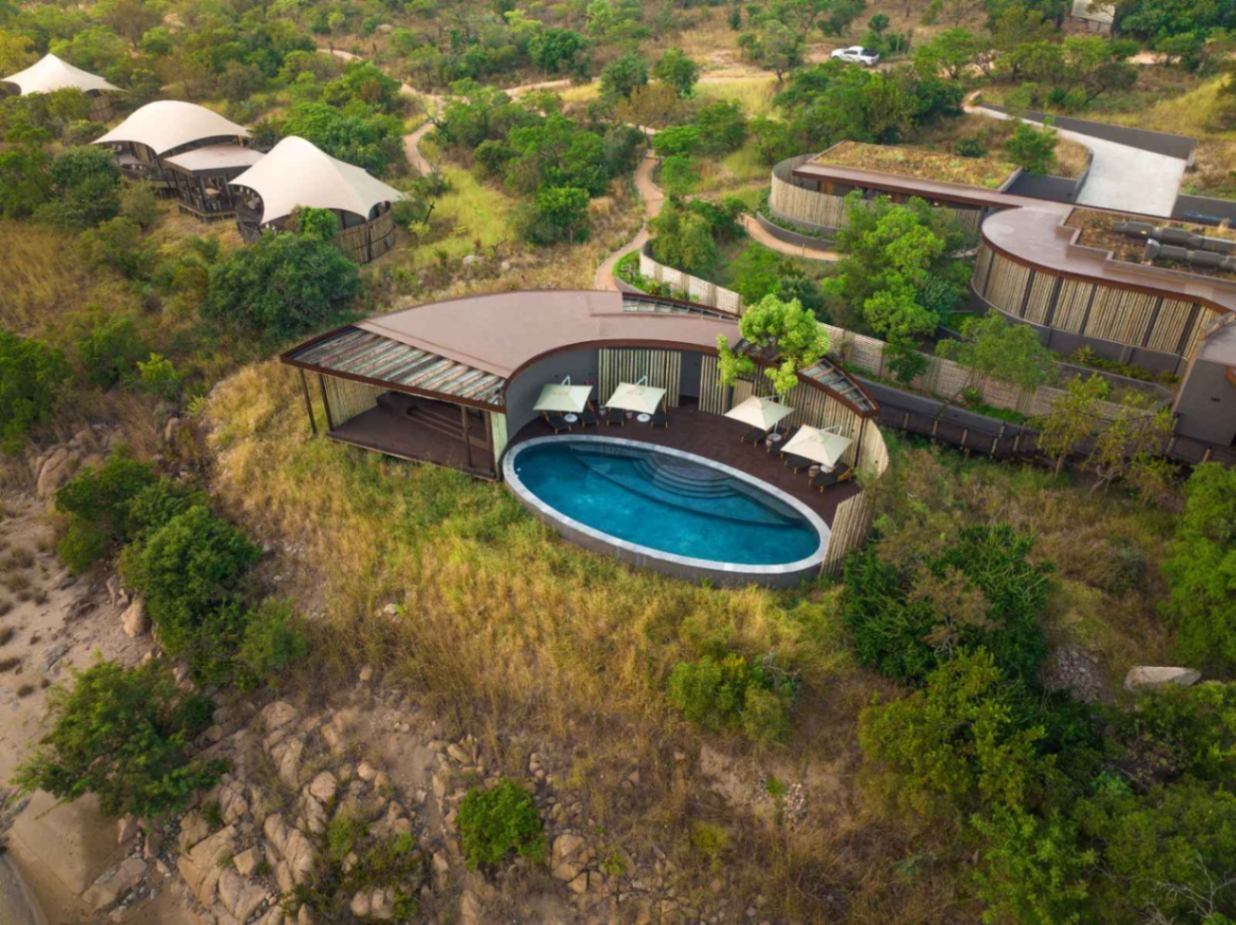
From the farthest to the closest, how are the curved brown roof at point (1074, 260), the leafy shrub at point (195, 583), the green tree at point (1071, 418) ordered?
the curved brown roof at point (1074, 260), the green tree at point (1071, 418), the leafy shrub at point (195, 583)

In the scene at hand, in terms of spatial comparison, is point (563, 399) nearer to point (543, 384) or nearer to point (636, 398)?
point (543, 384)

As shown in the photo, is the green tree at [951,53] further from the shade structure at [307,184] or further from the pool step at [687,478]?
the pool step at [687,478]

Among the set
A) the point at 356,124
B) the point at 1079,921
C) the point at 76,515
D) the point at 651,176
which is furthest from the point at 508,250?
the point at 1079,921

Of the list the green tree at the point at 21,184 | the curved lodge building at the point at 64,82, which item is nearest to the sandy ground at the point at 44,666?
the green tree at the point at 21,184

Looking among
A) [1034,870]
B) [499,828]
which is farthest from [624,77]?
[1034,870]

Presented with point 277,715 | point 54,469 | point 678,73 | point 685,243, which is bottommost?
point 277,715

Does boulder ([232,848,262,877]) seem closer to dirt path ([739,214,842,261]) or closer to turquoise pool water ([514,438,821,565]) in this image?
turquoise pool water ([514,438,821,565])

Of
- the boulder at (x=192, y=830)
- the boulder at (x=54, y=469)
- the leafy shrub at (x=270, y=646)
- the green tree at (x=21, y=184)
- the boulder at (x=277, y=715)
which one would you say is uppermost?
the green tree at (x=21, y=184)

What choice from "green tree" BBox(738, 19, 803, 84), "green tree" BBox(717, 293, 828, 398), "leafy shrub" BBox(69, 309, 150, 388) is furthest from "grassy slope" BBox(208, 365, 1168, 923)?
"green tree" BBox(738, 19, 803, 84)
